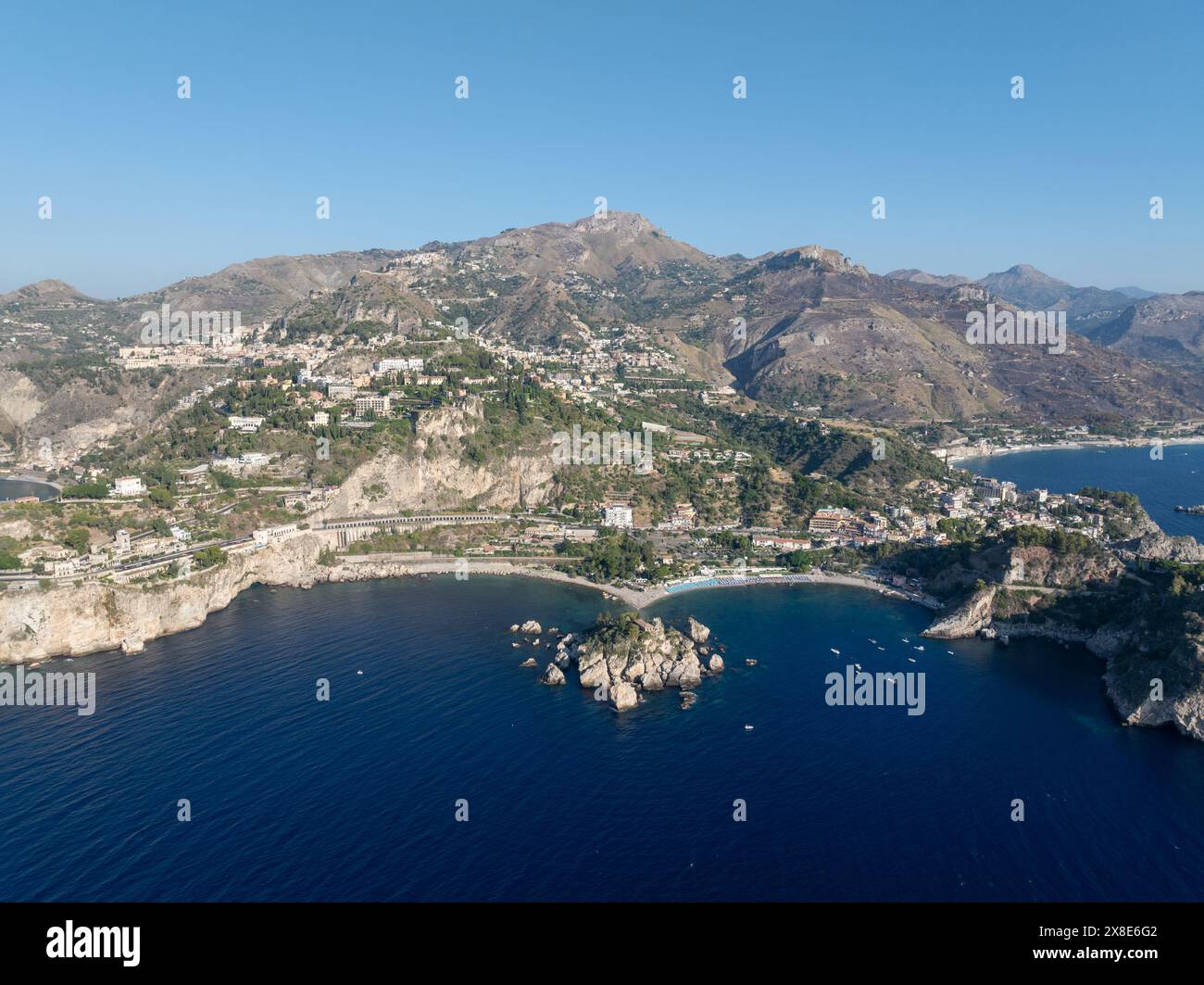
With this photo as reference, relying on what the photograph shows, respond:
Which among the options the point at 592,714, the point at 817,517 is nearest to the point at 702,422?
the point at 817,517

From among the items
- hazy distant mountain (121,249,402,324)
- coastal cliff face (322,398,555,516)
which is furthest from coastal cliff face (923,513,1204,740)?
hazy distant mountain (121,249,402,324)

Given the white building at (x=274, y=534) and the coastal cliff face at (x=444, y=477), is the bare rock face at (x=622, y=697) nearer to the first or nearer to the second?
the white building at (x=274, y=534)

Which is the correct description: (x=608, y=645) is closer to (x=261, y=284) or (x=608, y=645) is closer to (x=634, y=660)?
(x=634, y=660)

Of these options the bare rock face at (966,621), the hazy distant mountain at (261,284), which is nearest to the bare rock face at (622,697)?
the bare rock face at (966,621)

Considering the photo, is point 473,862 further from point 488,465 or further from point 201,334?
point 201,334

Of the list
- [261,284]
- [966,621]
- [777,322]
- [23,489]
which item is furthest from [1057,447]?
[261,284]
